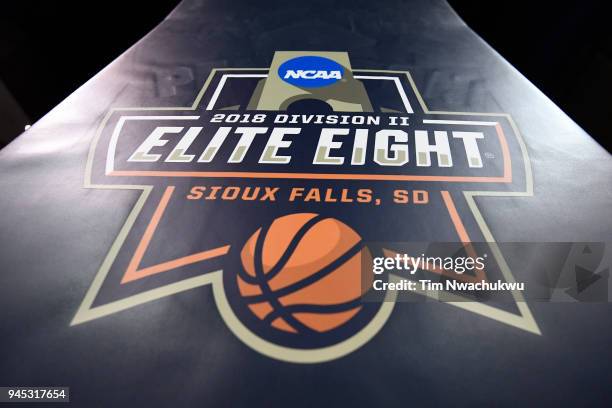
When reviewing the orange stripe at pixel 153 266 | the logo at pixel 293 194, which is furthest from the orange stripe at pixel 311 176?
the orange stripe at pixel 153 266

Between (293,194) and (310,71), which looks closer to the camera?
(293,194)

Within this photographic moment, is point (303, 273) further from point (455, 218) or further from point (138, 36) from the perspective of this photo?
point (138, 36)

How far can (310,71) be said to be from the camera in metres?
0.98

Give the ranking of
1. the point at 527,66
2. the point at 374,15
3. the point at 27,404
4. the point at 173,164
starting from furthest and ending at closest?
the point at 527,66 < the point at 374,15 < the point at 173,164 < the point at 27,404

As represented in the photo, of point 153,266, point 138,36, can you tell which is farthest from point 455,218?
point 138,36

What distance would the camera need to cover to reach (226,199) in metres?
0.69

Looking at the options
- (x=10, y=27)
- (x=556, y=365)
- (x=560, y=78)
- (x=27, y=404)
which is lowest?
(x=560, y=78)

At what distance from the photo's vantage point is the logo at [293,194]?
547mm

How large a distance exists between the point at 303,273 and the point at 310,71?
1.93ft

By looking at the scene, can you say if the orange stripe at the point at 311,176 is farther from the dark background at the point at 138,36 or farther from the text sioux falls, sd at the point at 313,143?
the dark background at the point at 138,36

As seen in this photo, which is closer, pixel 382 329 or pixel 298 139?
pixel 382 329

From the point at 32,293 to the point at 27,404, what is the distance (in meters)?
0.16

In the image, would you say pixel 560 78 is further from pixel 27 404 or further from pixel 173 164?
pixel 27 404

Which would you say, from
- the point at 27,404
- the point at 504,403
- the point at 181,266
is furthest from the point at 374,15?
the point at 27,404
